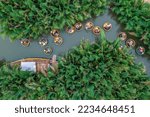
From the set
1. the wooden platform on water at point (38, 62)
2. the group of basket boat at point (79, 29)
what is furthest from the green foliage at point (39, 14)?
the wooden platform on water at point (38, 62)

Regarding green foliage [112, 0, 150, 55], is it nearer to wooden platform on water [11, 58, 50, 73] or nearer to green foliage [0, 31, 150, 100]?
green foliage [0, 31, 150, 100]

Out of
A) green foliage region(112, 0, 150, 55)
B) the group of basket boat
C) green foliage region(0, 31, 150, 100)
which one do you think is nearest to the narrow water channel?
the group of basket boat

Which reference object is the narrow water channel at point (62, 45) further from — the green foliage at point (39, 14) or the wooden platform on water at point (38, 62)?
the green foliage at point (39, 14)

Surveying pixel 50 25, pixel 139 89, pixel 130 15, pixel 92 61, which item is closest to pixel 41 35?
pixel 50 25

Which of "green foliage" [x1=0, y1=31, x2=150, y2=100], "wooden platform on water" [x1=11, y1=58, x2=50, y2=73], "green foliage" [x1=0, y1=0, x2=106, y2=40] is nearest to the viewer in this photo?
"green foliage" [x1=0, y1=31, x2=150, y2=100]

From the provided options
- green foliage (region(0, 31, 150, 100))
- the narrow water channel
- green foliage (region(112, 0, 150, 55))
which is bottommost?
green foliage (region(0, 31, 150, 100))

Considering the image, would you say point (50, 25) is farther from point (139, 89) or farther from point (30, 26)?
point (139, 89)
